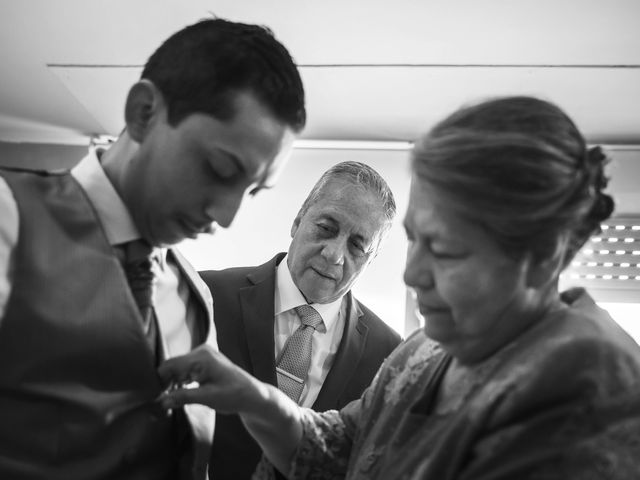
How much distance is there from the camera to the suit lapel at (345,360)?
222 cm

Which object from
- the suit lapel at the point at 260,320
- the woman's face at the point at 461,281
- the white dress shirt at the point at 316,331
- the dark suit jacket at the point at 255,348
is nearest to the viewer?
the woman's face at the point at 461,281

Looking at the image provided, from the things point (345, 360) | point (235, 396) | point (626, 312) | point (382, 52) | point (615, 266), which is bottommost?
point (626, 312)

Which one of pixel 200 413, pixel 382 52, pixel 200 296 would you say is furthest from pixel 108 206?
pixel 382 52

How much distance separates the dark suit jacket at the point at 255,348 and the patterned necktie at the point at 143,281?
0.82 m

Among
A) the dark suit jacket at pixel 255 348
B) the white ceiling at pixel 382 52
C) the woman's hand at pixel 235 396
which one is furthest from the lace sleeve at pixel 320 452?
the white ceiling at pixel 382 52

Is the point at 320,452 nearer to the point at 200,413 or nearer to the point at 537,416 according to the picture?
the point at 200,413

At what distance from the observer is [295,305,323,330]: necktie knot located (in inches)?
93.2

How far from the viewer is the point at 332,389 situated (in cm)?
224

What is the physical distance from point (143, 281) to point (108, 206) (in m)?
0.15

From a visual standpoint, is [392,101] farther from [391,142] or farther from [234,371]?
[234,371]

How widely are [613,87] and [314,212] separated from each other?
188 cm

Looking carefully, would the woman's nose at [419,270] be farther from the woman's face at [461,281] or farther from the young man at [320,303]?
the young man at [320,303]

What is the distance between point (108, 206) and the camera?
4.26ft

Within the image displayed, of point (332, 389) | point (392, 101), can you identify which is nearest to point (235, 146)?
point (332, 389)
